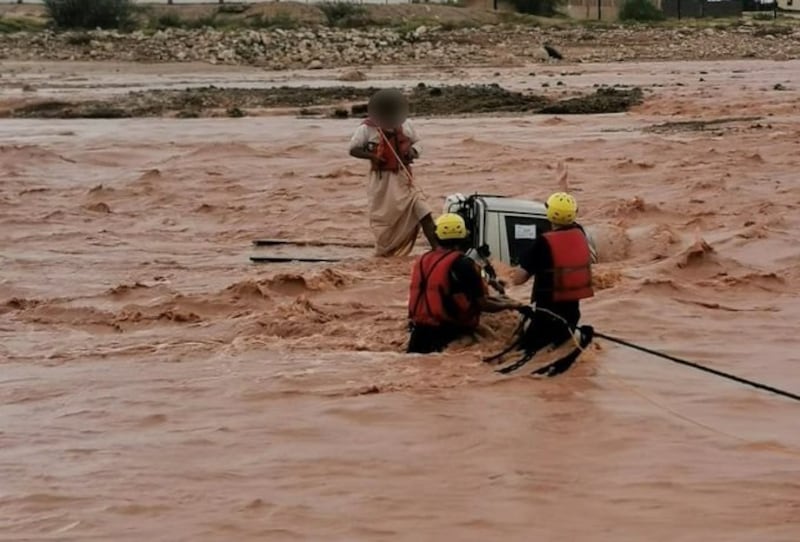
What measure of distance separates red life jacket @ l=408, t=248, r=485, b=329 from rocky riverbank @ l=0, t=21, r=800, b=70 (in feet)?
113

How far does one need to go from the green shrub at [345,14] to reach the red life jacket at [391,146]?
40901 mm

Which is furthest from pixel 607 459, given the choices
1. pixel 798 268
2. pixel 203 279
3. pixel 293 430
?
pixel 203 279

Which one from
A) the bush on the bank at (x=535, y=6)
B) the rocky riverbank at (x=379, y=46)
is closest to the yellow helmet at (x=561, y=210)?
the rocky riverbank at (x=379, y=46)

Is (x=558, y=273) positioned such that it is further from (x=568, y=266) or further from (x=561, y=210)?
(x=561, y=210)

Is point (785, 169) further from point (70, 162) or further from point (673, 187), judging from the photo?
point (70, 162)

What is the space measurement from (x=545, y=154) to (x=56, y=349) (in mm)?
10985

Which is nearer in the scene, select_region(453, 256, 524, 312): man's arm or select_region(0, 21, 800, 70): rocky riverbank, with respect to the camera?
select_region(453, 256, 524, 312): man's arm

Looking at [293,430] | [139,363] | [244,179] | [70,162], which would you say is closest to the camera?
[293,430]

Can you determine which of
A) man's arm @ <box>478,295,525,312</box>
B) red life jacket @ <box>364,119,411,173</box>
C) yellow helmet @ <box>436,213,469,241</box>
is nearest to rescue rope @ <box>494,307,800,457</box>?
man's arm @ <box>478,295,525,312</box>

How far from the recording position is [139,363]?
31.3ft

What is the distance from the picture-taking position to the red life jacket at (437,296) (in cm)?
873

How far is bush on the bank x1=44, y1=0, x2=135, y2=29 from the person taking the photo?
50.3 meters

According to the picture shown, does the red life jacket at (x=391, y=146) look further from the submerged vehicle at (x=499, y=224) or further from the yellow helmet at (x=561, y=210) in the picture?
the yellow helmet at (x=561, y=210)

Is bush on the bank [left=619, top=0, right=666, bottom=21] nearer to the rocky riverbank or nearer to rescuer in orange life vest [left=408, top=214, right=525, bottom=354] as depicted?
the rocky riverbank
